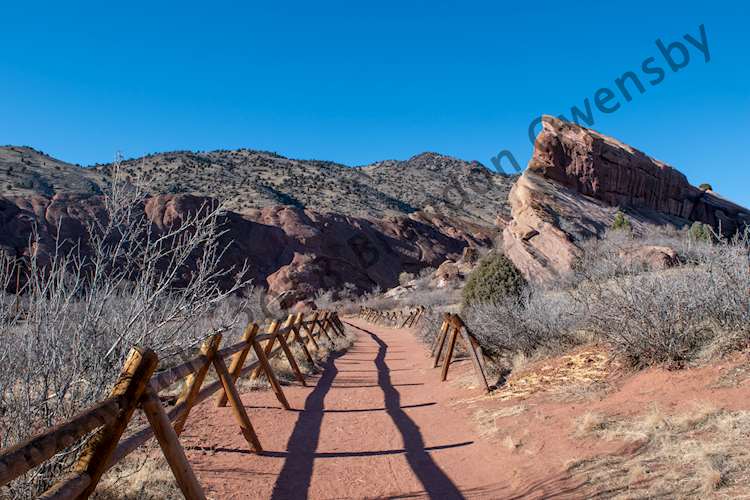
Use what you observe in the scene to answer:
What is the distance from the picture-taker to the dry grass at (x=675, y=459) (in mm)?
3615

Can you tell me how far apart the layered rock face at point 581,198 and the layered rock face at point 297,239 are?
59.0ft

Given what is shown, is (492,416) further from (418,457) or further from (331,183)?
(331,183)

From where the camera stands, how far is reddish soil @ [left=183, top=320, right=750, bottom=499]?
4.75m

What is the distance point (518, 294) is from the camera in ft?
46.9

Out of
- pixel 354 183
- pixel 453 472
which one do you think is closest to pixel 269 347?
pixel 453 472

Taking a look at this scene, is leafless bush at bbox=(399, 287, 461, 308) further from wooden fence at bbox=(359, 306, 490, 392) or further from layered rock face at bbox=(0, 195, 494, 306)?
wooden fence at bbox=(359, 306, 490, 392)

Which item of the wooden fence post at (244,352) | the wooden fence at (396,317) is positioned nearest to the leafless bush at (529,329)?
the wooden fence post at (244,352)

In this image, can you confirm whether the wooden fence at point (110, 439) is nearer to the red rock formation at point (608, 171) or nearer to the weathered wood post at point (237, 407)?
the weathered wood post at point (237, 407)

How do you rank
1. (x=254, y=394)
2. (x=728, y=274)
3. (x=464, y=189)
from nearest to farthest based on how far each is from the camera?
(x=728, y=274) < (x=254, y=394) < (x=464, y=189)

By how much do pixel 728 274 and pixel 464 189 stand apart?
78220mm

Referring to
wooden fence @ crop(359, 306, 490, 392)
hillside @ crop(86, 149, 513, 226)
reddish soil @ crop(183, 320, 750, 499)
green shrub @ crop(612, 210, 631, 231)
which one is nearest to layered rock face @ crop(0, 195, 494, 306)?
hillside @ crop(86, 149, 513, 226)

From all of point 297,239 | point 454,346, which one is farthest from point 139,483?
point 297,239

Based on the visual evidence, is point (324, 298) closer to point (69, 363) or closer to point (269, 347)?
point (269, 347)

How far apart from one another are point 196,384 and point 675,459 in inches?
177
